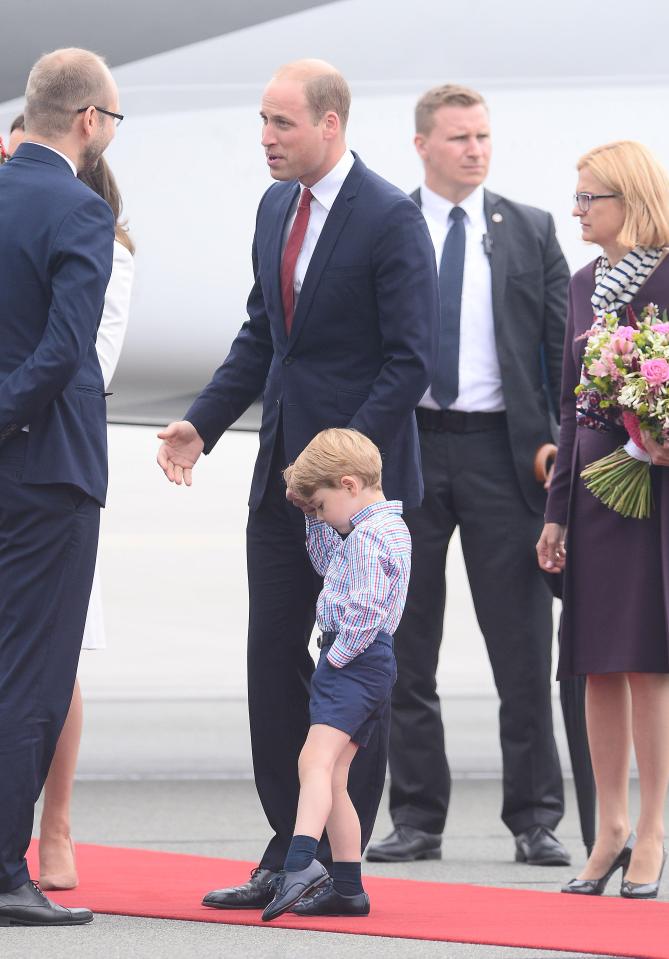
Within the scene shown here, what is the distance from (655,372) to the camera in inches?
128

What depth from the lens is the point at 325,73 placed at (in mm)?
3232

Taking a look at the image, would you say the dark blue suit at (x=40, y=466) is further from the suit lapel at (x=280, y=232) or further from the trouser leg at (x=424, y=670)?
the trouser leg at (x=424, y=670)

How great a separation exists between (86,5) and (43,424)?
2.11 m

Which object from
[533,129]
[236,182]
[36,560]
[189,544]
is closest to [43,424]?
[36,560]

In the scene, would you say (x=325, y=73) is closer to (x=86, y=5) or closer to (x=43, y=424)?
(x=43, y=424)

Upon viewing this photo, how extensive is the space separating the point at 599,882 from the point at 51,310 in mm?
1554

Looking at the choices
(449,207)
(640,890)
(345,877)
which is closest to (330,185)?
(449,207)

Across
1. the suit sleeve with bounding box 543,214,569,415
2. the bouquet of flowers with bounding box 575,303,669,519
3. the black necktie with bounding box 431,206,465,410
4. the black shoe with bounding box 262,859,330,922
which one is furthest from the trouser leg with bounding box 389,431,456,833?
the black shoe with bounding box 262,859,330,922

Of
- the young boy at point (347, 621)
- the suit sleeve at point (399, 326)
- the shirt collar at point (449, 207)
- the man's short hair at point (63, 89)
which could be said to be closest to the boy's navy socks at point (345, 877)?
the young boy at point (347, 621)

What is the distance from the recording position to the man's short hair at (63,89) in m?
3.05

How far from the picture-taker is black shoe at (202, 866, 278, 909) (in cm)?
313

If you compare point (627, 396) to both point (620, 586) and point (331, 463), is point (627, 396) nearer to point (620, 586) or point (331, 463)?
point (620, 586)

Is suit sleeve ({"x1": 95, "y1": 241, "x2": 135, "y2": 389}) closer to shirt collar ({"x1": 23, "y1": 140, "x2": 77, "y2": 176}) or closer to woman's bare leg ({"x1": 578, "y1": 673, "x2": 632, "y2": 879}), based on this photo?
shirt collar ({"x1": 23, "y1": 140, "x2": 77, "y2": 176})

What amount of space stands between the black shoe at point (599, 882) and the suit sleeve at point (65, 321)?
4.62 feet
